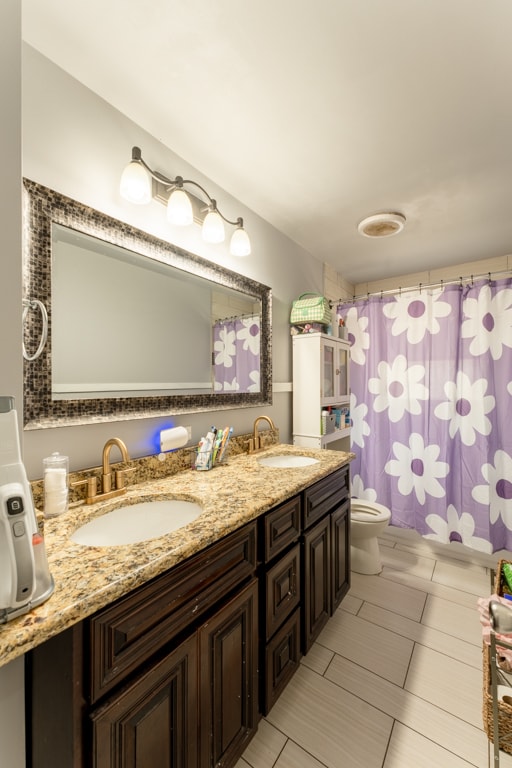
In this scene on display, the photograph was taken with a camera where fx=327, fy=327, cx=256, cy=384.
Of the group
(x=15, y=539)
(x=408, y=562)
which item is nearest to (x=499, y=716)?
(x=408, y=562)

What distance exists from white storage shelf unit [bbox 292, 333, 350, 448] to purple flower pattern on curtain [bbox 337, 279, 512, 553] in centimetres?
47

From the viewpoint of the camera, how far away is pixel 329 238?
2.39 m

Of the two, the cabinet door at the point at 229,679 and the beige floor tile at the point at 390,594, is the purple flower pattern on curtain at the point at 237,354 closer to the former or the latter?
the cabinet door at the point at 229,679

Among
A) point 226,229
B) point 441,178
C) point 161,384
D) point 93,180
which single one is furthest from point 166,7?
point 441,178

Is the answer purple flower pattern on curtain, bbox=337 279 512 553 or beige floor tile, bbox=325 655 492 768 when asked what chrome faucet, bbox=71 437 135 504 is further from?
purple flower pattern on curtain, bbox=337 279 512 553

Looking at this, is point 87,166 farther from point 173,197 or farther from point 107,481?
point 107,481

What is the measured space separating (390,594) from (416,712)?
0.75 meters

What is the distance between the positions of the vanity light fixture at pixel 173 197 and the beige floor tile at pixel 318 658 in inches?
79.7

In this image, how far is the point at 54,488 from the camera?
98cm

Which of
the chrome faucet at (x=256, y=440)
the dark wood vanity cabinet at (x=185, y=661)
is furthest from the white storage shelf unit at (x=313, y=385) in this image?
the dark wood vanity cabinet at (x=185, y=661)

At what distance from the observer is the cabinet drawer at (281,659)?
1.18 m

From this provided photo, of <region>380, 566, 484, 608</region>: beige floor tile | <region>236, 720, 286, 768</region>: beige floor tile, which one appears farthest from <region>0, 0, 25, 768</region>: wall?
<region>380, 566, 484, 608</region>: beige floor tile

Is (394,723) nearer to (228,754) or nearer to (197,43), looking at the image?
(228,754)

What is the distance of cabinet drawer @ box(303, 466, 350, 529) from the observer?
4.69ft
